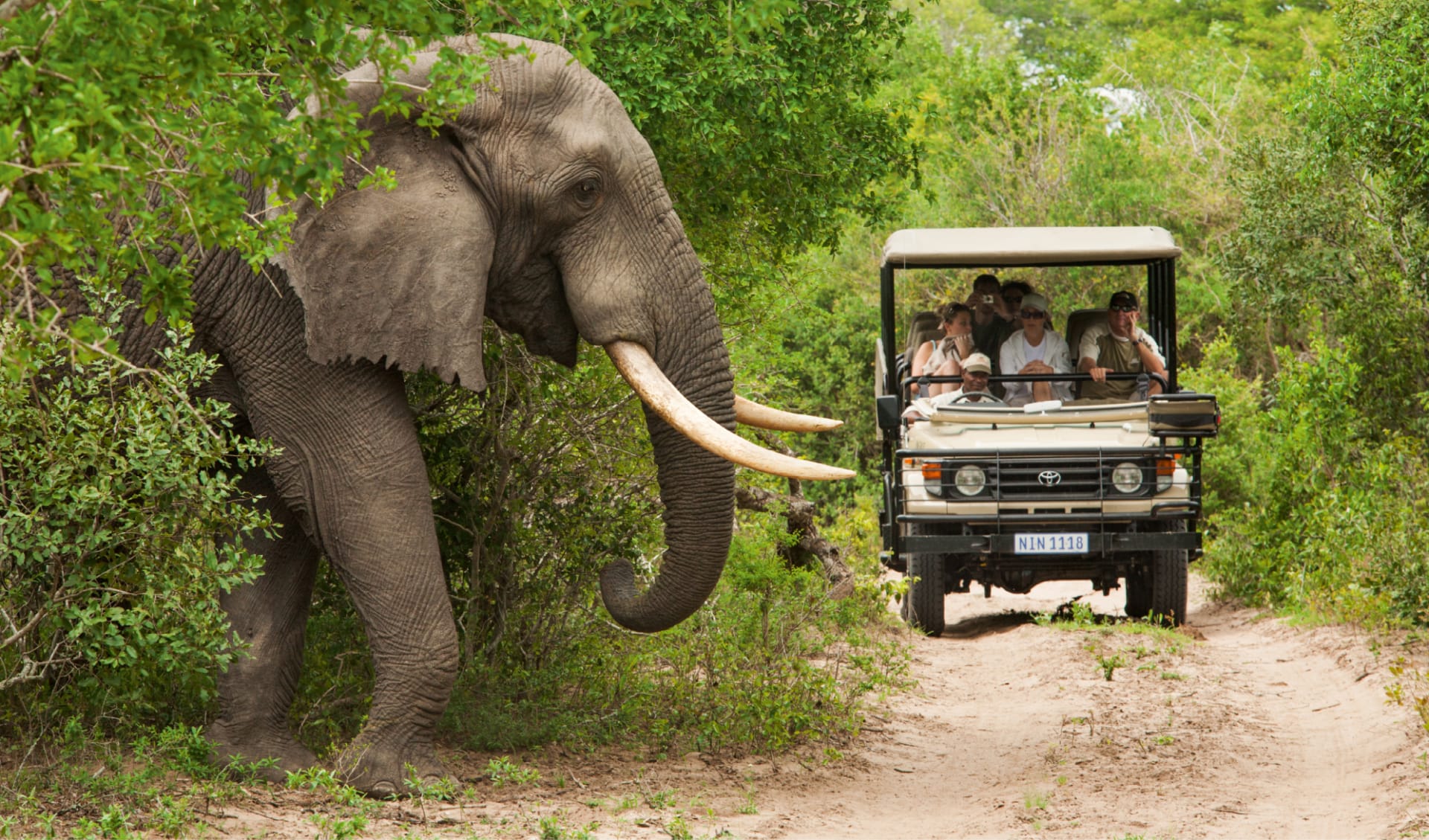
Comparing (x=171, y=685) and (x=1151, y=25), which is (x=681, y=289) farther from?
(x=1151, y=25)

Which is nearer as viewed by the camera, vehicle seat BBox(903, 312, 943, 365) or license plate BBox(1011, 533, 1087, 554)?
license plate BBox(1011, 533, 1087, 554)

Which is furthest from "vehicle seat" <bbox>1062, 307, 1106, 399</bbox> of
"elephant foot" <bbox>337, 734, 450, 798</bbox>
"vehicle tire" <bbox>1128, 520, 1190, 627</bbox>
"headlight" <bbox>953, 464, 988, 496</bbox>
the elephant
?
"elephant foot" <bbox>337, 734, 450, 798</bbox>

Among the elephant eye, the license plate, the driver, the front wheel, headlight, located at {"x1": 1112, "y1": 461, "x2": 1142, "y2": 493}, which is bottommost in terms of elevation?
the front wheel

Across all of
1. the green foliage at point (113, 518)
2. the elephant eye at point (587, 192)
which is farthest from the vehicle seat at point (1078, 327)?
the green foliage at point (113, 518)

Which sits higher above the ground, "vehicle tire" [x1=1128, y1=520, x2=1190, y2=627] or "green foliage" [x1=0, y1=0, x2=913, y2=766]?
"green foliage" [x1=0, y1=0, x2=913, y2=766]

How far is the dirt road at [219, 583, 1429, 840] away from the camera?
20.7ft

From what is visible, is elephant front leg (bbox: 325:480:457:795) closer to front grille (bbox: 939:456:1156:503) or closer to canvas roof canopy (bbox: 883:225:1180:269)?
front grille (bbox: 939:456:1156:503)

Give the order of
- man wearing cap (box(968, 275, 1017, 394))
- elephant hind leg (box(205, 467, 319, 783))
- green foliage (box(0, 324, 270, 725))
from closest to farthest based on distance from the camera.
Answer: green foliage (box(0, 324, 270, 725)) → elephant hind leg (box(205, 467, 319, 783)) → man wearing cap (box(968, 275, 1017, 394))

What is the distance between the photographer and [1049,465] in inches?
448

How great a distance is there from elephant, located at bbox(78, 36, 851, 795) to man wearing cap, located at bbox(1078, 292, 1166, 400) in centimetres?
571

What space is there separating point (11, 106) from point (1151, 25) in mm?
42943

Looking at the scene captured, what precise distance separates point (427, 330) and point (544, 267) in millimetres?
657

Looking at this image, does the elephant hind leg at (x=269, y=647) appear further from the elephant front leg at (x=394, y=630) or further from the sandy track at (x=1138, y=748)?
the sandy track at (x=1138, y=748)

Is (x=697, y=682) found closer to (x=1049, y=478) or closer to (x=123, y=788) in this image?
(x=123, y=788)
